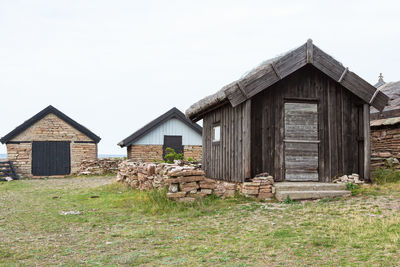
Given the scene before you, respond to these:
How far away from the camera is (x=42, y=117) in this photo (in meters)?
23.3

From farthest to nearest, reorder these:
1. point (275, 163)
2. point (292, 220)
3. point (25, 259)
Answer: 1. point (275, 163)
2. point (292, 220)
3. point (25, 259)

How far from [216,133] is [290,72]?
10.7 ft

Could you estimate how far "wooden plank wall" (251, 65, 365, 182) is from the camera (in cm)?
1013

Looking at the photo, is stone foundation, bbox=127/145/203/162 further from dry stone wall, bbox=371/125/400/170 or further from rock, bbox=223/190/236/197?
rock, bbox=223/190/236/197

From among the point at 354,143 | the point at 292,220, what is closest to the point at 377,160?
the point at 354,143

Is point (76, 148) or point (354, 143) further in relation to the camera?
point (76, 148)

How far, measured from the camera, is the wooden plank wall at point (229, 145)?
379 inches

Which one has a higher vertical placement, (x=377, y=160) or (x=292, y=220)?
(x=377, y=160)

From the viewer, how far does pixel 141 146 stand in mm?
22625

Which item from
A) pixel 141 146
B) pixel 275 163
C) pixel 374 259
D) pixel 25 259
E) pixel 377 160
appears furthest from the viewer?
pixel 141 146

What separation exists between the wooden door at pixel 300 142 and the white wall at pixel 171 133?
1359 centimetres

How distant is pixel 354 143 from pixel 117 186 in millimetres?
8472

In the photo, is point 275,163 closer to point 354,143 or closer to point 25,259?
point 354,143

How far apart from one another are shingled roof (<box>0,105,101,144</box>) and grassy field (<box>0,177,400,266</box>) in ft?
46.2
